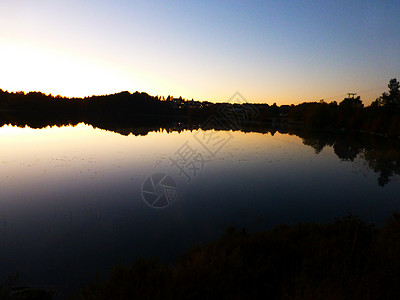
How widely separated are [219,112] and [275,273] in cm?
15206

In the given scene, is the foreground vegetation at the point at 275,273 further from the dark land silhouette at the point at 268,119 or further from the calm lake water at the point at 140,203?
the dark land silhouette at the point at 268,119

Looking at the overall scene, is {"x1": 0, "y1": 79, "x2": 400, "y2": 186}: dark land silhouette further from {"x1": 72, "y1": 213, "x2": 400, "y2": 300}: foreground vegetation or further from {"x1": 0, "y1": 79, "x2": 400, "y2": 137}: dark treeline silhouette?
{"x1": 72, "y1": 213, "x2": 400, "y2": 300}: foreground vegetation

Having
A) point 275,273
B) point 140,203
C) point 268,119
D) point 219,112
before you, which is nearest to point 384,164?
point 140,203

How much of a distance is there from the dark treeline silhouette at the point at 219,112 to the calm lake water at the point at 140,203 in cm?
5889

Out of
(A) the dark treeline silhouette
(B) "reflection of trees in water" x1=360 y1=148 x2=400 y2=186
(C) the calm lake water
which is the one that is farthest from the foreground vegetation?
(A) the dark treeline silhouette

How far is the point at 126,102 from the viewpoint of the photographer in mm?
179000

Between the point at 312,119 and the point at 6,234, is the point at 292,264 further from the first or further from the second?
the point at 312,119

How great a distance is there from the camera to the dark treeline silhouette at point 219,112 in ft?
283

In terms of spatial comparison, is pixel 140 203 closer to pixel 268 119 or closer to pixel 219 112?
pixel 268 119

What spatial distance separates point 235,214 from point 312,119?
325 ft

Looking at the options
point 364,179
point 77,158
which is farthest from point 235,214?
point 77,158

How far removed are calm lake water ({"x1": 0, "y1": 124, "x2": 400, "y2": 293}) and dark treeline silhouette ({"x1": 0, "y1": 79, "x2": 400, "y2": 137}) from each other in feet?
193

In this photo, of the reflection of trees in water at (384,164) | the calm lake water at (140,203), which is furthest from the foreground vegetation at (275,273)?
the reflection of trees in water at (384,164)

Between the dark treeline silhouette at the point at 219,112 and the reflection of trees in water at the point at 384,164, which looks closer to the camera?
the reflection of trees in water at the point at 384,164
